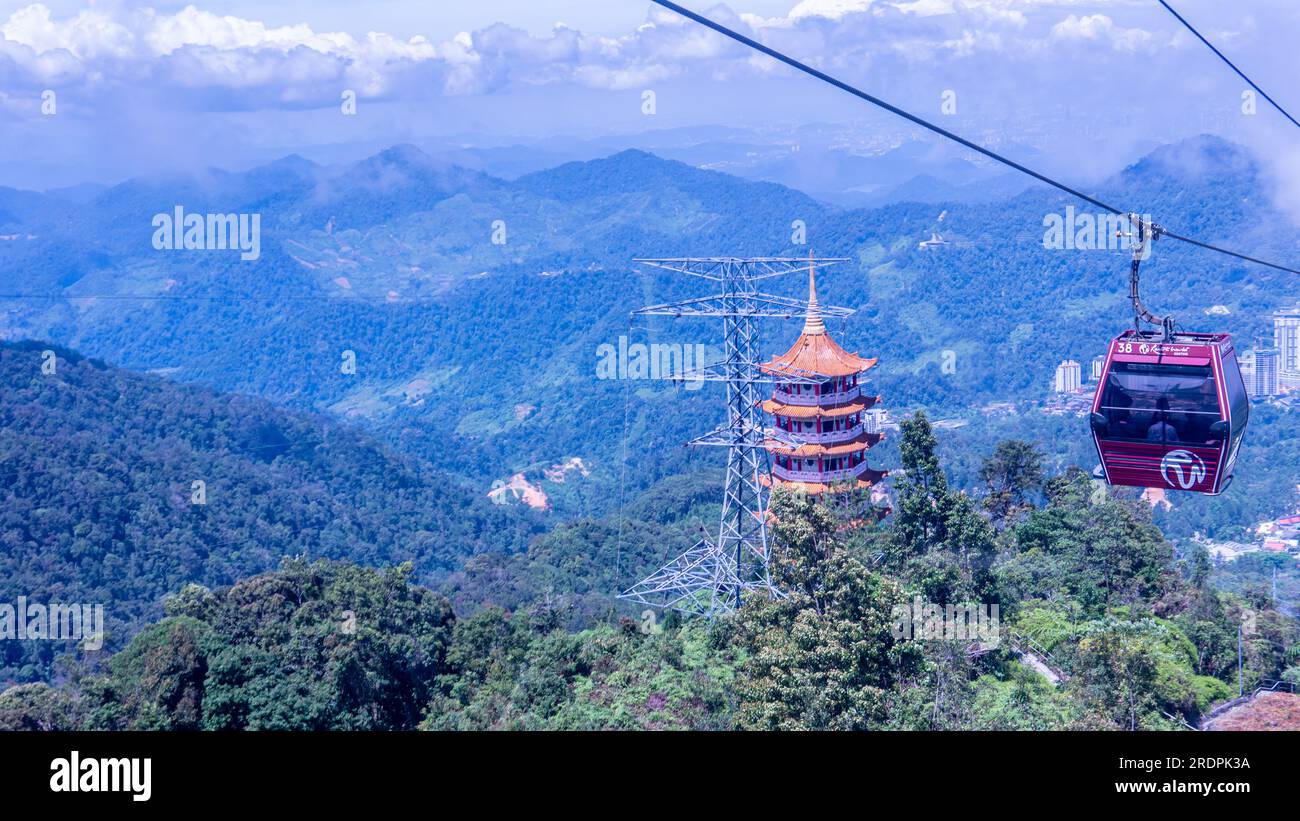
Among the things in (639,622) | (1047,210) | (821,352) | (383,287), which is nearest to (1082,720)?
(639,622)

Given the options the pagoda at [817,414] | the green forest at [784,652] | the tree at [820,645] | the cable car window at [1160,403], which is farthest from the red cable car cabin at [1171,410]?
the pagoda at [817,414]

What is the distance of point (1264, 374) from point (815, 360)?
7171 cm

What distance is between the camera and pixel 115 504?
169ft

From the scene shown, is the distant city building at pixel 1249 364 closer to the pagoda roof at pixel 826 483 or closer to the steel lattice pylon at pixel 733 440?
the pagoda roof at pixel 826 483

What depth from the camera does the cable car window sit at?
13273 mm

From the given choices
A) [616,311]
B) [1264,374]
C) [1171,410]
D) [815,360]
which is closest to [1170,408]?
[1171,410]

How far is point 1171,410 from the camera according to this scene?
13438 mm

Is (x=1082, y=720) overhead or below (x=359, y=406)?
overhead

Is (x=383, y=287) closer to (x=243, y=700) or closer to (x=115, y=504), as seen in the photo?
(x=115, y=504)

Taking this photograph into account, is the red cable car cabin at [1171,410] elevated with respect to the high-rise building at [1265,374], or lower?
elevated

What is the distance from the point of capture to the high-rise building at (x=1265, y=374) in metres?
83.9

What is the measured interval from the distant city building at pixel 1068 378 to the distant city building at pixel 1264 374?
Result: 11.6m

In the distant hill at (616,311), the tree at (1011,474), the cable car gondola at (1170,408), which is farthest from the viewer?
the distant hill at (616,311)
